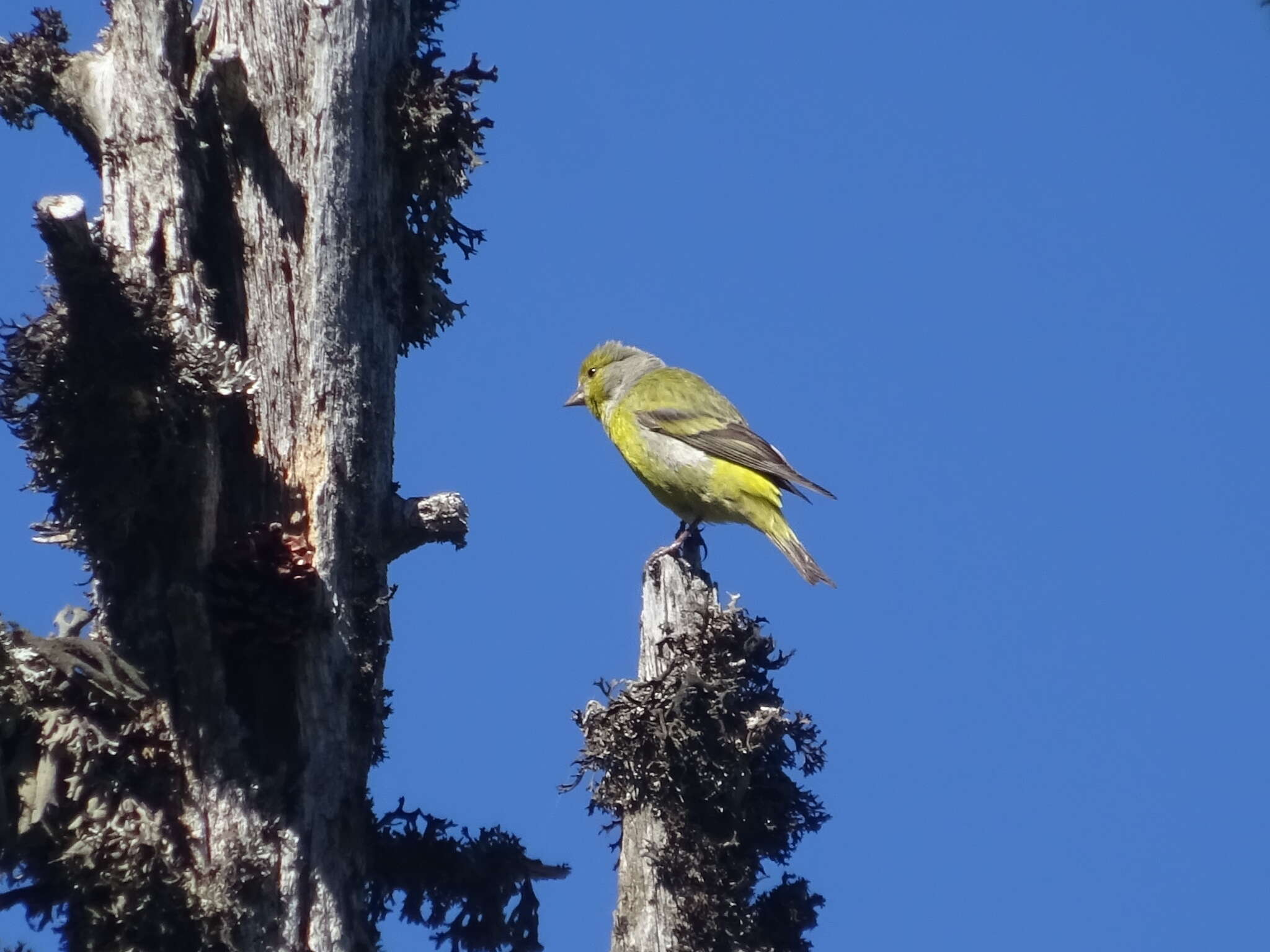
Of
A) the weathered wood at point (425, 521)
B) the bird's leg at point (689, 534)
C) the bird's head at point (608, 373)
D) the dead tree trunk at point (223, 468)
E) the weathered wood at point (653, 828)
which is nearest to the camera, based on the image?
the dead tree trunk at point (223, 468)

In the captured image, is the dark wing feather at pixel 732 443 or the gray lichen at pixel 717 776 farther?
the dark wing feather at pixel 732 443

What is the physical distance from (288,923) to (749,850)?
1652mm

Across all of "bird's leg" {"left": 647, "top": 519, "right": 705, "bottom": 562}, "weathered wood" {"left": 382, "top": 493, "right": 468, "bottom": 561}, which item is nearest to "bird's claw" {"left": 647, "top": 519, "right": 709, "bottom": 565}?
"bird's leg" {"left": 647, "top": 519, "right": 705, "bottom": 562}

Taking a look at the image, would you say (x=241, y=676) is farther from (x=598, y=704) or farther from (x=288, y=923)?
(x=598, y=704)

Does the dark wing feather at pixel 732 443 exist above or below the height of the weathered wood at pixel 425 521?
above

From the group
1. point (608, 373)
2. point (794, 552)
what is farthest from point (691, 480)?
point (608, 373)

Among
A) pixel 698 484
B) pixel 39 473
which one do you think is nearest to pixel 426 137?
pixel 39 473

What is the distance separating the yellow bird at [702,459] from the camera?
9.02 m

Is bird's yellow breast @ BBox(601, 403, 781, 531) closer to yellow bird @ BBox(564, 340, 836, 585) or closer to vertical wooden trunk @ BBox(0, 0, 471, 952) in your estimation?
yellow bird @ BBox(564, 340, 836, 585)

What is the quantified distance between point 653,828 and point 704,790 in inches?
9.0

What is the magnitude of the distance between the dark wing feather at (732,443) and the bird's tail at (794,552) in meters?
0.22

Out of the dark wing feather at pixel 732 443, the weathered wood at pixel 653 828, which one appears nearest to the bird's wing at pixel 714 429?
the dark wing feather at pixel 732 443

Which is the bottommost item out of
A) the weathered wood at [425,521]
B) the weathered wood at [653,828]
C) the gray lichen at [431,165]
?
the weathered wood at [653,828]

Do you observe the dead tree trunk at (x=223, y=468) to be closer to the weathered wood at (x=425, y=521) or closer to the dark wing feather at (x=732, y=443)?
the weathered wood at (x=425, y=521)
